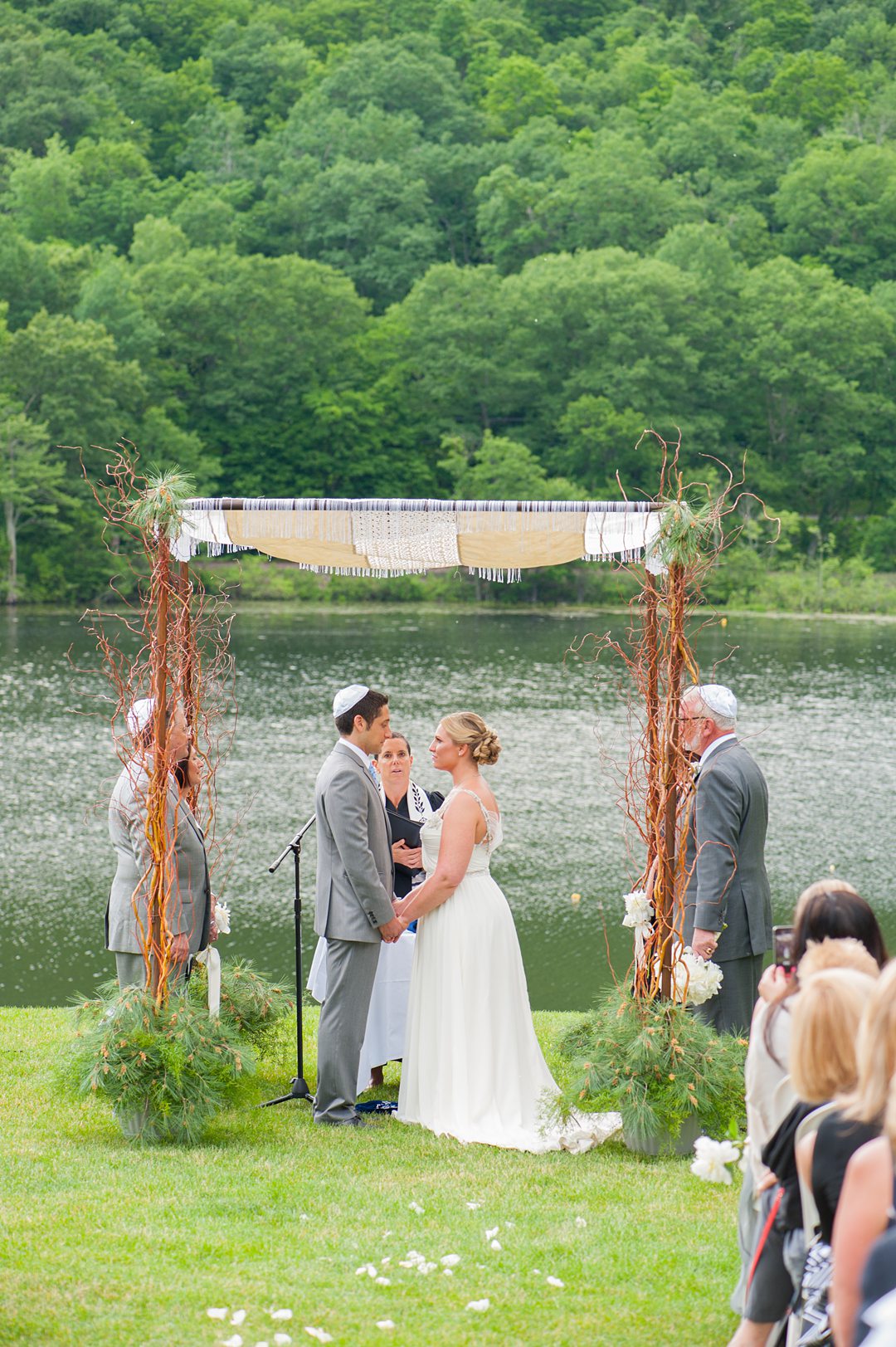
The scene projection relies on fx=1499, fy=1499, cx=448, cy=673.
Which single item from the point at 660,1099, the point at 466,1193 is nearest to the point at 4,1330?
the point at 466,1193

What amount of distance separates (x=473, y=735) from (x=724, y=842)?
3.97ft

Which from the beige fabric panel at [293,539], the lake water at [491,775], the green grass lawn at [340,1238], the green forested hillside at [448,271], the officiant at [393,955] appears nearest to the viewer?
the green grass lawn at [340,1238]

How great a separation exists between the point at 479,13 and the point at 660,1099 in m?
116

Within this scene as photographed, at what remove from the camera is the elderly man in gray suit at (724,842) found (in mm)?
6500

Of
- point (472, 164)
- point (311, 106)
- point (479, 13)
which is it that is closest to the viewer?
point (472, 164)

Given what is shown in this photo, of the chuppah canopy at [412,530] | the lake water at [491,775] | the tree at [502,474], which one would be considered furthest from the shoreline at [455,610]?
the chuppah canopy at [412,530]

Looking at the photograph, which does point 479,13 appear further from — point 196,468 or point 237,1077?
point 237,1077

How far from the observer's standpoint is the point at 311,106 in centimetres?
9631

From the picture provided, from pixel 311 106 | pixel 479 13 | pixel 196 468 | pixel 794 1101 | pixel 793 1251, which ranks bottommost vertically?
pixel 793 1251

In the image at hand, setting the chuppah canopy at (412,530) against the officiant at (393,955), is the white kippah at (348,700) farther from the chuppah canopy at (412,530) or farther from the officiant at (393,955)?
the chuppah canopy at (412,530)

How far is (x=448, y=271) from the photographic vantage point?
2808 inches

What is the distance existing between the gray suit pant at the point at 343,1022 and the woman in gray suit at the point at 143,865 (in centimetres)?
66

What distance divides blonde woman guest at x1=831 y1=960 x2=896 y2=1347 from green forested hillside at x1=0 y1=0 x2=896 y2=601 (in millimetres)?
54096

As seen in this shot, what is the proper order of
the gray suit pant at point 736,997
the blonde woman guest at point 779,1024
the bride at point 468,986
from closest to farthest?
1. the blonde woman guest at point 779,1024
2. the bride at point 468,986
3. the gray suit pant at point 736,997
